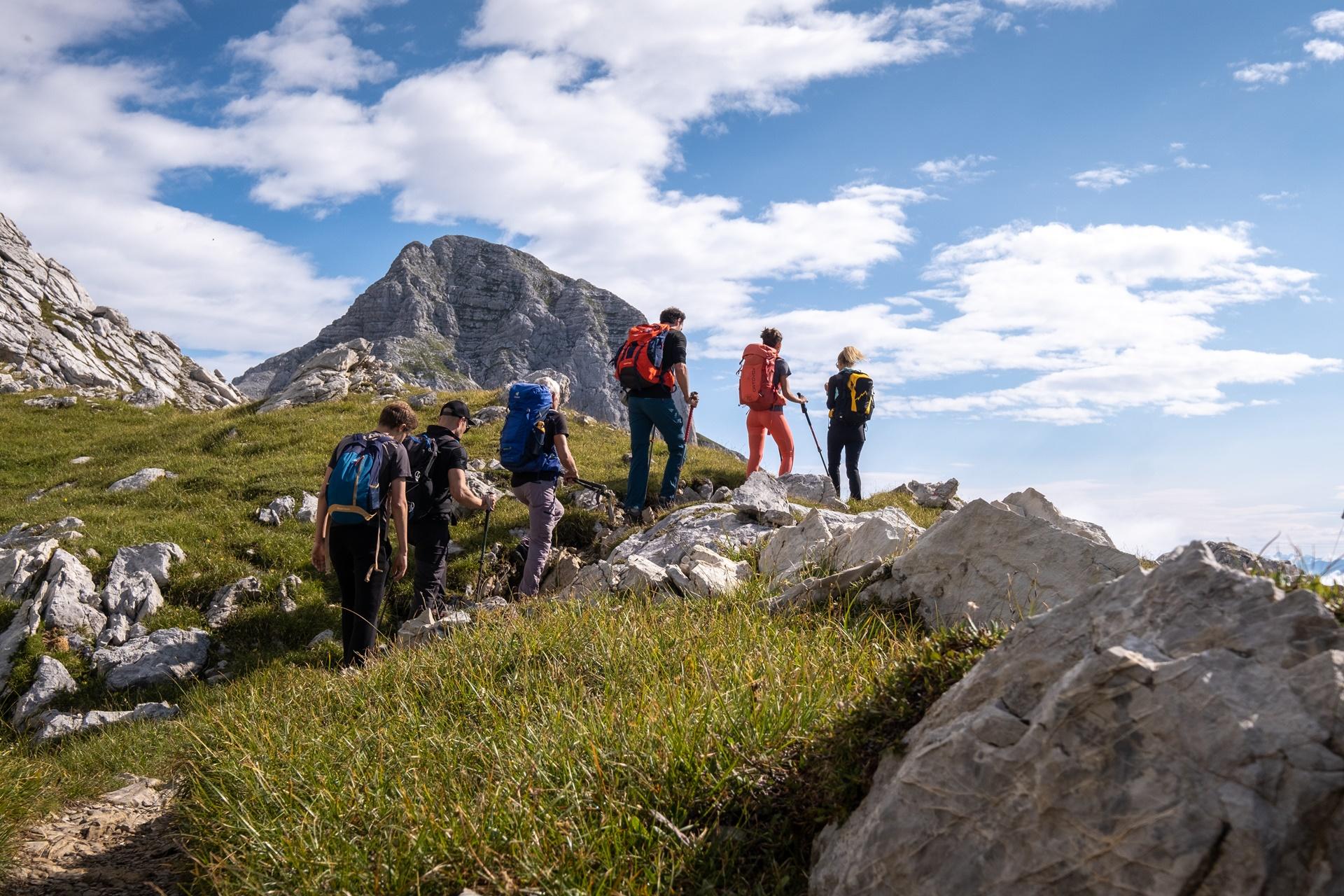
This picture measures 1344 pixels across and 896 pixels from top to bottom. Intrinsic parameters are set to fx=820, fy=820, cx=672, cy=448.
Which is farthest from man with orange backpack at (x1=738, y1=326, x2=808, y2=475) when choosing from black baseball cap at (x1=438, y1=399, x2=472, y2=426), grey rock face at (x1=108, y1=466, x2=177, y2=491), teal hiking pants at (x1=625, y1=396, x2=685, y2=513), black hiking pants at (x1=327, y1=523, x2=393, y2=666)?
grey rock face at (x1=108, y1=466, x2=177, y2=491)

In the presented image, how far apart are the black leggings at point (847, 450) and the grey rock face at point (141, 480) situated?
46.9ft

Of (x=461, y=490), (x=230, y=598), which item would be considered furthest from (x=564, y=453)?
(x=230, y=598)

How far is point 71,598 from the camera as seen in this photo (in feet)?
39.4

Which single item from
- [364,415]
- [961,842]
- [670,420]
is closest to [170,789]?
[961,842]

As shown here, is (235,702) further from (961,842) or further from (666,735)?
(961,842)

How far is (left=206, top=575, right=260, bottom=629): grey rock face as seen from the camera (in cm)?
1234

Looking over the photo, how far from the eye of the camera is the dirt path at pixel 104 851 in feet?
17.3

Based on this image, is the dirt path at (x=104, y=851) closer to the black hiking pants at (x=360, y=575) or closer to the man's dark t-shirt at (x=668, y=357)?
the black hiking pants at (x=360, y=575)

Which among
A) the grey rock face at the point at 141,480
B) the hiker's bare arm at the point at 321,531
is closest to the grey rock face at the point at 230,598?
the hiker's bare arm at the point at 321,531

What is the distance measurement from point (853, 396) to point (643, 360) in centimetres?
502

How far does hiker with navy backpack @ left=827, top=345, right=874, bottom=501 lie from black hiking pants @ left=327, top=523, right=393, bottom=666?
9.81 m

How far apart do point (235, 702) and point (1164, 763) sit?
25.5 feet

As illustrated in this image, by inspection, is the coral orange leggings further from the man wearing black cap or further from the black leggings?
the man wearing black cap

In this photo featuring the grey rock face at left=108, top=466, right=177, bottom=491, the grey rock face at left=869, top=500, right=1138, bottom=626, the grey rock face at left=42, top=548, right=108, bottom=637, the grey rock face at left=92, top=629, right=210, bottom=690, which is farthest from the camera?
the grey rock face at left=108, top=466, right=177, bottom=491
